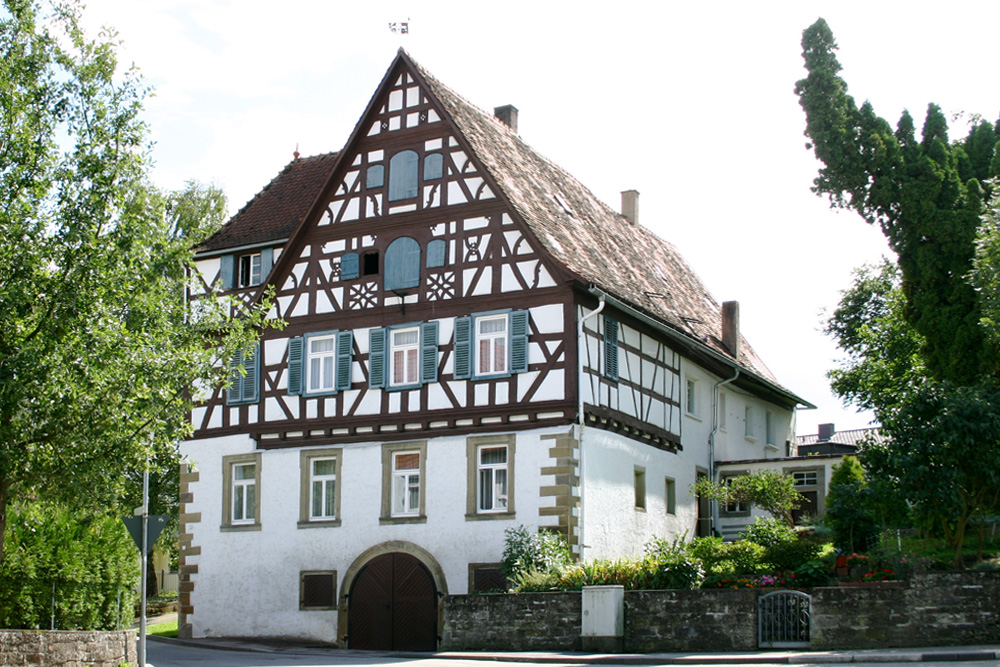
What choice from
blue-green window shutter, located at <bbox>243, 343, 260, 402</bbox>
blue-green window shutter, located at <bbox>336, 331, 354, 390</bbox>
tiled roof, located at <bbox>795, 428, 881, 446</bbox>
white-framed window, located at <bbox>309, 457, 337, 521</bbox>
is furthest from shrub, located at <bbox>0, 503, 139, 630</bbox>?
tiled roof, located at <bbox>795, 428, 881, 446</bbox>

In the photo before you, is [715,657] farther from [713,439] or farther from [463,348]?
[713,439]

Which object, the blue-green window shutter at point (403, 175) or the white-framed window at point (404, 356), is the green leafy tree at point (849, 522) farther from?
the blue-green window shutter at point (403, 175)

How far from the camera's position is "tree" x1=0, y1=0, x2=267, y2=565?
17859 millimetres

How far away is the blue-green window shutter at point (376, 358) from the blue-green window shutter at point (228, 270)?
641 centimetres

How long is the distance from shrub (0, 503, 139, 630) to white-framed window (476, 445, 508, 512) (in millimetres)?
7389

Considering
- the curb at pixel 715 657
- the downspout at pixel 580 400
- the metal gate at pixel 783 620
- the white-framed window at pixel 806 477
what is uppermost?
the downspout at pixel 580 400

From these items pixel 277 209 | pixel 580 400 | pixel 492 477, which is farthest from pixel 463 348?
pixel 277 209

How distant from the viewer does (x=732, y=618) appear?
2088cm

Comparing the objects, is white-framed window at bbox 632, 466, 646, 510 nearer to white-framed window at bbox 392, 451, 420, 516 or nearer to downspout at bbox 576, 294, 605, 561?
downspout at bbox 576, 294, 605, 561

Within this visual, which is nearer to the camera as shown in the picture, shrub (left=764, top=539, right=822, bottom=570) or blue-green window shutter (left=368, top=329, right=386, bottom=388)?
shrub (left=764, top=539, right=822, bottom=570)

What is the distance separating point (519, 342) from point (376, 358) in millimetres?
3639

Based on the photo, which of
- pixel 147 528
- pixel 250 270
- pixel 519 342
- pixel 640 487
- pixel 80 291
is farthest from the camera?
pixel 250 270

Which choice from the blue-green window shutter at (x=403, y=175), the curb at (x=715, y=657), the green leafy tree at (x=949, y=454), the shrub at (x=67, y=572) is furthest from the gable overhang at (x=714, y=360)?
the shrub at (x=67, y=572)

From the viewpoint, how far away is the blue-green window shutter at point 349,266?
30547 millimetres
